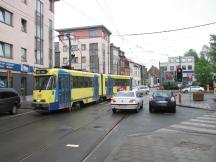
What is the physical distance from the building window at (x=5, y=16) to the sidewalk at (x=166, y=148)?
2292 cm

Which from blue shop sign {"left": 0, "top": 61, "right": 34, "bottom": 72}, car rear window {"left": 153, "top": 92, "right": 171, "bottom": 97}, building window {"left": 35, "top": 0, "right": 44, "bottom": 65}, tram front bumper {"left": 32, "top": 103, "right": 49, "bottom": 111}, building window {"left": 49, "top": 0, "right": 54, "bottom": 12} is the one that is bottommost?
tram front bumper {"left": 32, "top": 103, "right": 49, "bottom": 111}

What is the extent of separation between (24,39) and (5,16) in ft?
12.9

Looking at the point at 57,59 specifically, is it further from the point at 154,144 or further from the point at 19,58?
the point at 154,144

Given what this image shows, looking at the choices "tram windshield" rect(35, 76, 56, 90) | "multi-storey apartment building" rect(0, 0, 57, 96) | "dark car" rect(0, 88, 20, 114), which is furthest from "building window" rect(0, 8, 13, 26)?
"tram windshield" rect(35, 76, 56, 90)

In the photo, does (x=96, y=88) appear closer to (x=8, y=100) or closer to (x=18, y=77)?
(x=18, y=77)

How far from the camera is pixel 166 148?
9.12 m

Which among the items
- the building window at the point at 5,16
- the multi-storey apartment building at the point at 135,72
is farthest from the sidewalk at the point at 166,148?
the multi-storey apartment building at the point at 135,72

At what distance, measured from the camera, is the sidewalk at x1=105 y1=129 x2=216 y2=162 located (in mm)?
7918

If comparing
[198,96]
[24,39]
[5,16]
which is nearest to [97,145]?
[5,16]

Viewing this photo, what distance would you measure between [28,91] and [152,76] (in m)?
123

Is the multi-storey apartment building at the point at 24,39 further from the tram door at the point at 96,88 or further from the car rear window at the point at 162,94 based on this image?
the car rear window at the point at 162,94

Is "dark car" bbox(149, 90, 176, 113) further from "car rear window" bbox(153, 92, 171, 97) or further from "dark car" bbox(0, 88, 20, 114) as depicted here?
"dark car" bbox(0, 88, 20, 114)

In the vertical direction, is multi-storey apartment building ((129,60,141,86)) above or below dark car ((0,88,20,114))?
above

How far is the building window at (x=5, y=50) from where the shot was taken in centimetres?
2945
